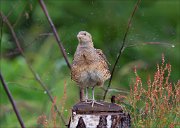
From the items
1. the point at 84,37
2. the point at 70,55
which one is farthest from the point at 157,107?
the point at 70,55

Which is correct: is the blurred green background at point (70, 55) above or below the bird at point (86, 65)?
above

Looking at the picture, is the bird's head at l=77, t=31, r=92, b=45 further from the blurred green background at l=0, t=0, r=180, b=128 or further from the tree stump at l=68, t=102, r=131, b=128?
the blurred green background at l=0, t=0, r=180, b=128

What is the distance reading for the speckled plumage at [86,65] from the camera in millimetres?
4148

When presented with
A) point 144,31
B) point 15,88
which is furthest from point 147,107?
point 144,31

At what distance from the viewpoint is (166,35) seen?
34.1ft

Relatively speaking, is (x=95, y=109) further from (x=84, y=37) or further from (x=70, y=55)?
(x=70, y=55)

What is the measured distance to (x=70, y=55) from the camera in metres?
7.52

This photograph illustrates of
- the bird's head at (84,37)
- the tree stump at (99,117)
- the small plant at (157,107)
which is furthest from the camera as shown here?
the small plant at (157,107)

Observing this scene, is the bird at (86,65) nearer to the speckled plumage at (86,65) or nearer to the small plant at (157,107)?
the speckled plumage at (86,65)

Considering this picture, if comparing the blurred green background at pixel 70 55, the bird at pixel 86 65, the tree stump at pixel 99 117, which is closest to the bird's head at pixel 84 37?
the bird at pixel 86 65

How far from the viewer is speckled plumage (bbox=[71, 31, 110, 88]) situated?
4148 millimetres

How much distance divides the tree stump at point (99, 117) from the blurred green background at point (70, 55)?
2942 millimetres

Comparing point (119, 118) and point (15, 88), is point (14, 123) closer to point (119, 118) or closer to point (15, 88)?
point (15, 88)

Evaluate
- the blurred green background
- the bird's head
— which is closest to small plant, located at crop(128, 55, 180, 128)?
the bird's head
